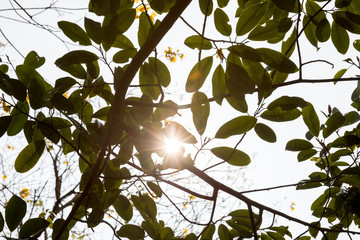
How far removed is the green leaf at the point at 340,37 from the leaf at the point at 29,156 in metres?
1.03

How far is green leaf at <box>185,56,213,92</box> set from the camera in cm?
85

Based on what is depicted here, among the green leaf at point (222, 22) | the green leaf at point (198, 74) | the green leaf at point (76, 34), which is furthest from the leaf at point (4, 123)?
the green leaf at point (222, 22)

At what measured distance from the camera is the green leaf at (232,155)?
931 mm

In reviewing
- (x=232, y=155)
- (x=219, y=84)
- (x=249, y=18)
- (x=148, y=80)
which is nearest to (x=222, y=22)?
(x=249, y=18)

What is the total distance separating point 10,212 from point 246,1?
3.28ft

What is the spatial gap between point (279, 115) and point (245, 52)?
0.81 feet

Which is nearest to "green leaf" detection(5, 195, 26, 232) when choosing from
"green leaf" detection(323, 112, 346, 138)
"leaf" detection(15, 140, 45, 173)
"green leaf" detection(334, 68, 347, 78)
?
"leaf" detection(15, 140, 45, 173)

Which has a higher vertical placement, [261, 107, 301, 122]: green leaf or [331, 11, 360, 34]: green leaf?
[331, 11, 360, 34]: green leaf

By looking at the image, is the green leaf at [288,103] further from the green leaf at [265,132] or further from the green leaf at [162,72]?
the green leaf at [162,72]

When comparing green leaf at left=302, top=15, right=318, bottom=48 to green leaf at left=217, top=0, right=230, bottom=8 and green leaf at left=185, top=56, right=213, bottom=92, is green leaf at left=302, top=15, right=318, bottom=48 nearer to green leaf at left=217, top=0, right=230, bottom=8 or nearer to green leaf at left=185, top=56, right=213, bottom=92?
green leaf at left=217, top=0, right=230, bottom=8

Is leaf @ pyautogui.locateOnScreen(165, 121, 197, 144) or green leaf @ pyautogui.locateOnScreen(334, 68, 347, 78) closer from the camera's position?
leaf @ pyautogui.locateOnScreen(165, 121, 197, 144)

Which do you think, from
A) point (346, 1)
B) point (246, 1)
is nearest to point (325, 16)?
point (346, 1)

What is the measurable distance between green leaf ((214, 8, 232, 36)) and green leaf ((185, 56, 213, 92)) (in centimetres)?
8

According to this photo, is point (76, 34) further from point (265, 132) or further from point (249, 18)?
point (265, 132)
